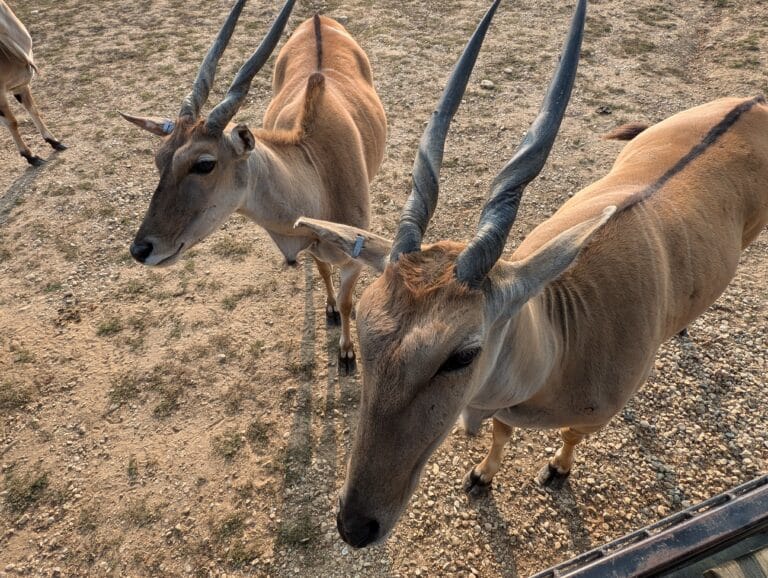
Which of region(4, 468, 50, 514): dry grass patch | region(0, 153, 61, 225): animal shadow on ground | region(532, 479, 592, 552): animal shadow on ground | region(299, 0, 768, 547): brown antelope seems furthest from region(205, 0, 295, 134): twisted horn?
region(0, 153, 61, 225): animal shadow on ground

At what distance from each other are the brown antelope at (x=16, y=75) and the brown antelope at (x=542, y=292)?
303 inches

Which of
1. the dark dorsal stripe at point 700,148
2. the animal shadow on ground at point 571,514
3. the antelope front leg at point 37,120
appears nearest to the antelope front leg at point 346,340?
the animal shadow on ground at point 571,514

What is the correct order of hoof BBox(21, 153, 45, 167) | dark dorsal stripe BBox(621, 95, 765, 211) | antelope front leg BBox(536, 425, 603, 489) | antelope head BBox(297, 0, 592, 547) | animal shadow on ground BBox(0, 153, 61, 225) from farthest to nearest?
hoof BBox(21, 153, 45, 167) < animal shadow on ground BBox(0, 153, 61, 225) < antelope front leg BBox(536, 425, 603, 489) < dark dorsal stripe BBox(621, 95, 765, 211) < antelope head BBox(297, 0, 592, 547)

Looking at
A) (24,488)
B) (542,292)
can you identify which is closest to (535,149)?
(542,292)

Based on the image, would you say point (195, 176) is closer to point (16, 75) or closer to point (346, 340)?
point (346, 340)

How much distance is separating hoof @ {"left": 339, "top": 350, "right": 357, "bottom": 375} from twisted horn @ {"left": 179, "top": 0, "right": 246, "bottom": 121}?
2736mm

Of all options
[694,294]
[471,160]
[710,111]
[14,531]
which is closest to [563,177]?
[471,160]

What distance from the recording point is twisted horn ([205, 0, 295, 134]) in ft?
12.5

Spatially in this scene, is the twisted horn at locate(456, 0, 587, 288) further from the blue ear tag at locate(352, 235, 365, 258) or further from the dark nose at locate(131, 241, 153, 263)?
the dark nose at locate(131, 241, 153, 263)

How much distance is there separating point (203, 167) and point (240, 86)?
0.77 meters

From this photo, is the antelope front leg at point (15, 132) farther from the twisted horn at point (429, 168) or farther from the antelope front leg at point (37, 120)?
the twisted horn at point (429, 168)

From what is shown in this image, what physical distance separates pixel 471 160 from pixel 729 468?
17.0ft

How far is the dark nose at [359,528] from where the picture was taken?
6.84 feet

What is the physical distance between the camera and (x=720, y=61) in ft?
29.7
